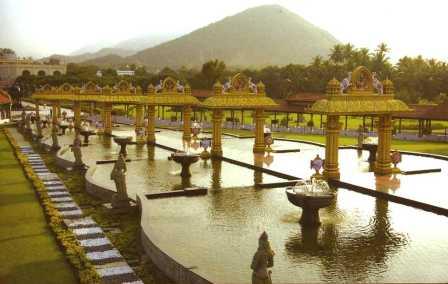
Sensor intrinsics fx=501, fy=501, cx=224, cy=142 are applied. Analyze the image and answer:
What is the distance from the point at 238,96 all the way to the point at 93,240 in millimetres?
14357

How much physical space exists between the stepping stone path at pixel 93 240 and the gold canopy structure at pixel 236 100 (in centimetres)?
857

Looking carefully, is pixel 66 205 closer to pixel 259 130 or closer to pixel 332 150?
pixel 332 150

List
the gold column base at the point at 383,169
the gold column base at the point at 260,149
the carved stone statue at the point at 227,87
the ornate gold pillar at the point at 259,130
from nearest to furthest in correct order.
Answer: the gold column base at the point at 383,169 < the carved stone statue at the point at 227,87 < the ornate gold pillar at the point at 259,130 < the gold column base at the point at 260,149

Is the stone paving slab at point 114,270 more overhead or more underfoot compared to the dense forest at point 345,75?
more underfoot

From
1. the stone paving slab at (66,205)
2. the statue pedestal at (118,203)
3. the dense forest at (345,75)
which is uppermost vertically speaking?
the dense forest at (345,75)

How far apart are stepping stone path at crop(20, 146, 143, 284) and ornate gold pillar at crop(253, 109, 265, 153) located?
35.9 ft

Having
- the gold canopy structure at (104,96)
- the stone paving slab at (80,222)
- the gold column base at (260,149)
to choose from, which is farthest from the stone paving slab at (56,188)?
the gold canopy structure at (104,96)

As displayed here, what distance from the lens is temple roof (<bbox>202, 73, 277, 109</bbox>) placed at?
25.3 meters

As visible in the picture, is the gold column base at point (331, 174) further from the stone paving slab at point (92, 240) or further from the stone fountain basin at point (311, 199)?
the stone paving slab at point (92, 240)

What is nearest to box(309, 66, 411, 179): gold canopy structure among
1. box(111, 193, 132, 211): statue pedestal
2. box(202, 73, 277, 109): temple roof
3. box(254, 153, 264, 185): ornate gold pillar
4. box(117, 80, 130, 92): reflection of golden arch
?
box(254, 153, 264, 185): ornate gold pillar

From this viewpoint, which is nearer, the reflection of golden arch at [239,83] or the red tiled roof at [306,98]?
the reflection of golden arch at [239,83]

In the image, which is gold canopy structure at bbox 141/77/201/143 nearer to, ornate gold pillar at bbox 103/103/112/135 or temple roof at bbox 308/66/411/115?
ornate gold pillar at bbox 103/103/112/135

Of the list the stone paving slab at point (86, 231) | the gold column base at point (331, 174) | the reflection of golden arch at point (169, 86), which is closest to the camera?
the stone paving slab at point (86, 231)

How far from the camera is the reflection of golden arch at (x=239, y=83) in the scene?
85.5 feet
